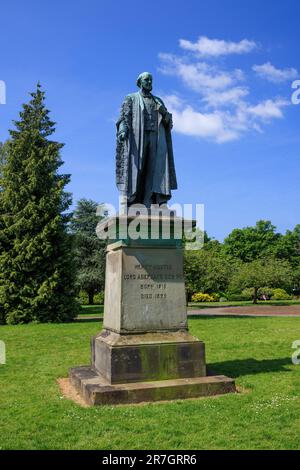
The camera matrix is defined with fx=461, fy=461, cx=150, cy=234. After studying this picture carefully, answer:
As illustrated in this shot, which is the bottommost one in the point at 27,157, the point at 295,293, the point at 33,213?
the point at 295,293

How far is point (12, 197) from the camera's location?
2142 centimetres

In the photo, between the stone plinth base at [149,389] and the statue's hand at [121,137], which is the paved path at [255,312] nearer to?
the stone plinth base at [149,389]

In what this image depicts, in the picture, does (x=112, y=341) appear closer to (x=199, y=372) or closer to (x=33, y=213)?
(x=199, y=372)

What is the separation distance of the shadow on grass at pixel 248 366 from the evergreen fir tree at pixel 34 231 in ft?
42.6

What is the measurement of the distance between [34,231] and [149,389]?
16.2 m

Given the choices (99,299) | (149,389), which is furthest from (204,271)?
(149,389)

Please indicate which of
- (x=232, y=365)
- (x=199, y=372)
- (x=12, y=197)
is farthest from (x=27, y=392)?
(x=12, y=197)

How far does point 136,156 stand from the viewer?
7.57 metres

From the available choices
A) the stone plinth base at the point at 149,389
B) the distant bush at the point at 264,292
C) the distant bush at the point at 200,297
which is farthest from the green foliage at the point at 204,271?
the stone plinth base at the point at 149,389

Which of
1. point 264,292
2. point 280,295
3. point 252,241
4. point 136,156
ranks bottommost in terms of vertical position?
point 280,295

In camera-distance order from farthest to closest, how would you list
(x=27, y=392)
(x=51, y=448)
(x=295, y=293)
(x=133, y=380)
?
(x=295, y=293) → (x=27, y=392) → (x=133, y=380) → (x=51, y=448)

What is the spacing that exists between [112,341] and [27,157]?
17078mm

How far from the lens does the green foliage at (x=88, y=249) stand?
32.8 m

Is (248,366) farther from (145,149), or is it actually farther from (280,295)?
Result: (280,295)
